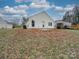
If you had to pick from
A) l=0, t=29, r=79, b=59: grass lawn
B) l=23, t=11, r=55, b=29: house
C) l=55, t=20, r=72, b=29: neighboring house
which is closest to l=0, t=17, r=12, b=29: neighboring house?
l=0, t=29, r=79, b=59: grass lawn

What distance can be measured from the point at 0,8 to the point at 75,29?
1.70m

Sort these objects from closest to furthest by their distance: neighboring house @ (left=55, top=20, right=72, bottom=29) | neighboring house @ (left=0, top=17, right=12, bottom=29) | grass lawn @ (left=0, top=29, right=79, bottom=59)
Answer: grass lawn @ (left=0, top=29, right=79, bottom=59)
neighboring house @ (left=0, top=17, right=12, bottom=29)
neighboring house @ (left=55, top=20, right=72, bottom=29)

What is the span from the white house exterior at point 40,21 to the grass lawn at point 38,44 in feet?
0.40

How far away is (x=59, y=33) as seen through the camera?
12.6 ft

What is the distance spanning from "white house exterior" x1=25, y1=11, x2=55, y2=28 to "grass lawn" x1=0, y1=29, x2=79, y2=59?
0.12m

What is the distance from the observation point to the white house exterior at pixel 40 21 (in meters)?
3.73

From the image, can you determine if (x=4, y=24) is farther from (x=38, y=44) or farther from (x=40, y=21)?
(x=38, y=44)

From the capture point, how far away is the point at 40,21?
3768 millimetres

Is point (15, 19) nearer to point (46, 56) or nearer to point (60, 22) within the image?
point (60, 22)

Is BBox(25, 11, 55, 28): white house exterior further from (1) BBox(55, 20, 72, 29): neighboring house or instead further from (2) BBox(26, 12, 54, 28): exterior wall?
(1) BBox(55, 20, 72, 29): neighboring house

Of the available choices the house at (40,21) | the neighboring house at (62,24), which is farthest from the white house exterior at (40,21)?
the neighboring house at (62,24)

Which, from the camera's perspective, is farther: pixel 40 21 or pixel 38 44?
pixel 40 21

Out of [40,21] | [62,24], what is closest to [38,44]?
[40,21]

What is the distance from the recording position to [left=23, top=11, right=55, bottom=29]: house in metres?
3.73
